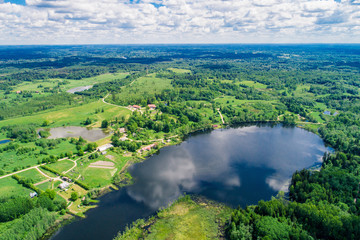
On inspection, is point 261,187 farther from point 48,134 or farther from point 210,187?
point 48,134

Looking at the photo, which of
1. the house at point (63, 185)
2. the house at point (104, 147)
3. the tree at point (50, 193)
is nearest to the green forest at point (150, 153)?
the tree at point (50, 193)

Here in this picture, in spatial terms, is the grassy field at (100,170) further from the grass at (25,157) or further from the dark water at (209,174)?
the grass at (25,157)

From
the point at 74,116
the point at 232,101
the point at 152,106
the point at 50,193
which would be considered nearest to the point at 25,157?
the point at 50,193

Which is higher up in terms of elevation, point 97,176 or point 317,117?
point 317,117

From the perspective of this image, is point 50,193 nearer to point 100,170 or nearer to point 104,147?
point 100,170

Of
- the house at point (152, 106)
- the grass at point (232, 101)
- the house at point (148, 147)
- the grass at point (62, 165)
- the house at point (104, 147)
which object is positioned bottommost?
the grass at point (62, 165)

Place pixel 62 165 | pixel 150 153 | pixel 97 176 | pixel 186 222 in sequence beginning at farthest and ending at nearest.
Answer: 1. pixel 150 153
2. pixel 62 165
3. pixel 97 176
4. pixel 186 222

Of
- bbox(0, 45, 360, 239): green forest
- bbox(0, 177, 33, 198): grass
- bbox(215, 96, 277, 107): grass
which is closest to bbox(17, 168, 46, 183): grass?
bbox(0, 45, 360, 239): green forest
